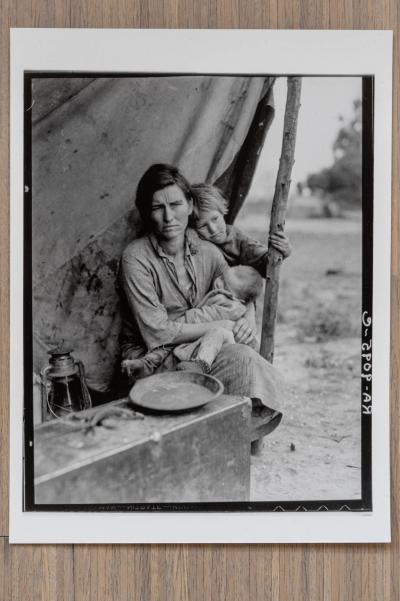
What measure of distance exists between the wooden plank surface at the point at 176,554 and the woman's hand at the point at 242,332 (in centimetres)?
39

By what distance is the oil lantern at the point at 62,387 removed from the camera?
107cm

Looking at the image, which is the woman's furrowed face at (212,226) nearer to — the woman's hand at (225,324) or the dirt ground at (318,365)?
the dirt ground at (318,365)

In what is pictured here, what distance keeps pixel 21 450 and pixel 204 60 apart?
0.80 metres

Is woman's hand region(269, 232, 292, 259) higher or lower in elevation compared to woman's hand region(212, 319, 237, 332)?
higher

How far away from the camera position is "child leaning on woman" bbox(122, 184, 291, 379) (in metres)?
1.08

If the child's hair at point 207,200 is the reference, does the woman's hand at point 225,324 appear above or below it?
below

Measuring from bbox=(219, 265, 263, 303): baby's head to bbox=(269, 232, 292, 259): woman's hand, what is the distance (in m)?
0.06

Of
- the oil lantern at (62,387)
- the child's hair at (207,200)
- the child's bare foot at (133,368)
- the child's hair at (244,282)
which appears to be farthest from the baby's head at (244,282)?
the oil lantern at (62,387)

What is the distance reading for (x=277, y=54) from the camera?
108 centimetres

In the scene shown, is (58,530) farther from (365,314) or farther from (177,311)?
(365,314)

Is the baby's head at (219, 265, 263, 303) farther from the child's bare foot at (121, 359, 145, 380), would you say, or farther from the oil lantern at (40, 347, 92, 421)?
the oil lantern at (40, 347, 92, 421)

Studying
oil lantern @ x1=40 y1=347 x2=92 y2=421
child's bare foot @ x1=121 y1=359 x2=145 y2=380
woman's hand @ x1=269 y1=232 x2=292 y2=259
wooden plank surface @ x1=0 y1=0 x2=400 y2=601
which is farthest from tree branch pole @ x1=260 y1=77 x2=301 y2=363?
oil lantern @ x1=40 y1=347 x2=92 y2=421

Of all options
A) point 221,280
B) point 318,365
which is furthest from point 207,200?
point 318,365

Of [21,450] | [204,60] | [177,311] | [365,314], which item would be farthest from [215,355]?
[204,60]
